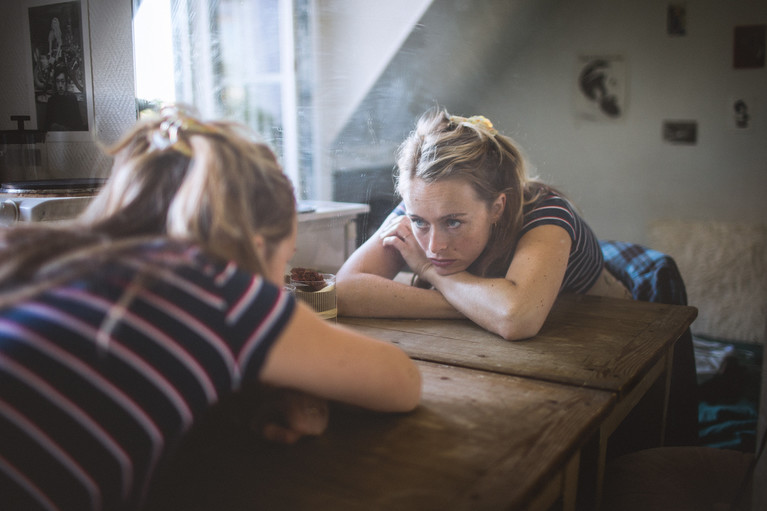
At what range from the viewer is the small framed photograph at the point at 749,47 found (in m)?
1.77

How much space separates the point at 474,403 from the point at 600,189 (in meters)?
1.64

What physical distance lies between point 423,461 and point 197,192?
1.19ft

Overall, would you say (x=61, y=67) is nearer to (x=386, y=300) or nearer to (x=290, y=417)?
(x=386, y=300)

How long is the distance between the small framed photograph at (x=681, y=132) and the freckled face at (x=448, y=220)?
109cm

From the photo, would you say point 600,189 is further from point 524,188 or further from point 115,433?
point 115,433

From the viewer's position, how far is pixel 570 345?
110 centimetres

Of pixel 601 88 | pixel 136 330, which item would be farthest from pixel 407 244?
pixel 601 88

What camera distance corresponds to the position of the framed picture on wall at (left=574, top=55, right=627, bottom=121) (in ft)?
6.89

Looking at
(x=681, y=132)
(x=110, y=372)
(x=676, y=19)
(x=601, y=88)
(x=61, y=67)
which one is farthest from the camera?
(x=601, y=88)

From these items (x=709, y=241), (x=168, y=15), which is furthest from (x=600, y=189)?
(x=168, y=15)

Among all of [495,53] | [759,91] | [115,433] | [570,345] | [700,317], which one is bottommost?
[700,317]

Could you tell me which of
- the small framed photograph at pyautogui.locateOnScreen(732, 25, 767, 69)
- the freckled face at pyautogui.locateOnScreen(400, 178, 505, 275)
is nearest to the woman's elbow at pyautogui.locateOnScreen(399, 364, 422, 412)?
the freckled face at pyautogui.locateOnScreen(400, 178, 505, 275)

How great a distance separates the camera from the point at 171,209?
0.61m

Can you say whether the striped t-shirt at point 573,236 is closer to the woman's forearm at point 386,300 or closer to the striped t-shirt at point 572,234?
the striped t-shirt at point 572,234
